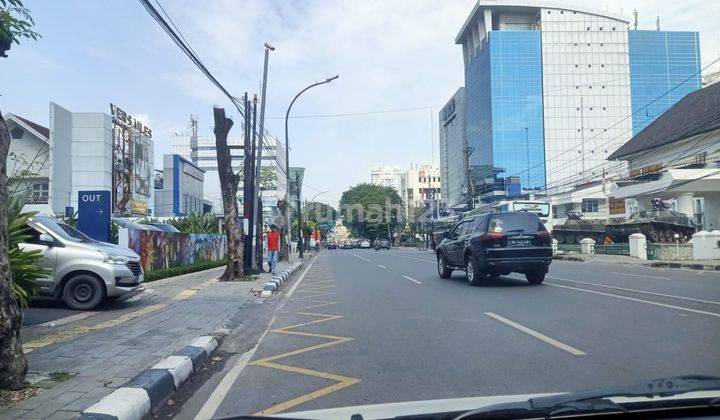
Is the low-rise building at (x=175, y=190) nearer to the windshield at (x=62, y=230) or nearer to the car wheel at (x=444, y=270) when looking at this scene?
the car wheel at (x=444, y=270)

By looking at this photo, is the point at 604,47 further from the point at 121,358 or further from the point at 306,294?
the point at 121,358

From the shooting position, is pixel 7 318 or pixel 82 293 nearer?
pixel 7 318

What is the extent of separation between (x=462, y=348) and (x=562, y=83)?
281ft

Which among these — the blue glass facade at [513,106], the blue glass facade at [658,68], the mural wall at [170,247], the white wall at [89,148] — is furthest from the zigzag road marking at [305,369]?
the blue glass facade at [658,68]

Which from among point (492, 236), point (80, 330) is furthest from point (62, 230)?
point (492, 236)

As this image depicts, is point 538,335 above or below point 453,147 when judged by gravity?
below

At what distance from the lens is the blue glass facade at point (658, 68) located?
84312mm

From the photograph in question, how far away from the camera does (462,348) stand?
6.73 m

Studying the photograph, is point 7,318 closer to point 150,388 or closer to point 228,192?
point 150,388

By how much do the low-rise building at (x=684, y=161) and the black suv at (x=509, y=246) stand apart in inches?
851

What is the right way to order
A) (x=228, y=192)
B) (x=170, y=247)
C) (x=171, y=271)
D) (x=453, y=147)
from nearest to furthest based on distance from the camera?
(x=228, y=192) < (x=171, y=271) < (x=170, y=247) < (x=453, y=147)

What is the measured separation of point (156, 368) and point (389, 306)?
5774 millimetres

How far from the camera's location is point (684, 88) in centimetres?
8512

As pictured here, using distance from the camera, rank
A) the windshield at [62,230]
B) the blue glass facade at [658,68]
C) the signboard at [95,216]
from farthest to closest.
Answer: the blue glass facade at [658,68] → the signboard at [95,216] → the windshield at [62,230]
